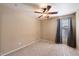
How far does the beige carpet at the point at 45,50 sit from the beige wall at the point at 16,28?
5.1 inches

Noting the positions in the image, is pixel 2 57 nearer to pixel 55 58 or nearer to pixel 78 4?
pixel 55 58

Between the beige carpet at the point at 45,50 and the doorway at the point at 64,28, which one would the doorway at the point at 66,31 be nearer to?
the doorway at the point at 64,28

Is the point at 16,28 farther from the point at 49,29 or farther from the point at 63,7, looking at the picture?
the point at 63,7

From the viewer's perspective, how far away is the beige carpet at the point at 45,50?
2516 mm

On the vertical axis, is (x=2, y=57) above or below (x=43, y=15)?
below

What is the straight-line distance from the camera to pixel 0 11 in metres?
2.50

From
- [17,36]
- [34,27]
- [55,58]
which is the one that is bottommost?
[55,58]

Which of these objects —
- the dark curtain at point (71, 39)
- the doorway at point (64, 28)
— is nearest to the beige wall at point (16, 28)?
the doorway at point (64, 28)

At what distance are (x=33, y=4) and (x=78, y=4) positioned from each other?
0.89 meters

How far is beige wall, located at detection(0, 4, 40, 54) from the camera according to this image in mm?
2500

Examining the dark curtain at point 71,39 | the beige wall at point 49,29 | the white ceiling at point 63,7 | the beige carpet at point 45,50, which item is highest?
the white ceiling at point 63,7

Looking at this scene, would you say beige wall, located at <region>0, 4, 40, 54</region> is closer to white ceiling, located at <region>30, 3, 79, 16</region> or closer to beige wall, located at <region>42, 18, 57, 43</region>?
beige wall, located at <region>42, 18, 57, 43</region>

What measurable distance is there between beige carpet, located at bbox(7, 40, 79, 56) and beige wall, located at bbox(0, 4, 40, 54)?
0.42 ft

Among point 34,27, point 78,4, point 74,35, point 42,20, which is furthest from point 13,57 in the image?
point 78,4
